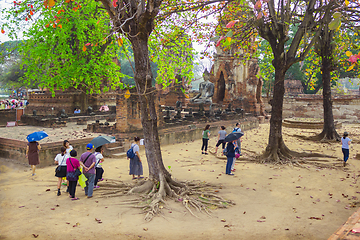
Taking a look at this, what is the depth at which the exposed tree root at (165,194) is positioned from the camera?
638cm

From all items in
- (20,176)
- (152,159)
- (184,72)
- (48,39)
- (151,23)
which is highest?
(48,39)

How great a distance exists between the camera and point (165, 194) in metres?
6.96

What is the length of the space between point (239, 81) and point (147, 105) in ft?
66.2

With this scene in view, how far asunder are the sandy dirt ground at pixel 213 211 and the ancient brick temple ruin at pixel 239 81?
15.8 meters

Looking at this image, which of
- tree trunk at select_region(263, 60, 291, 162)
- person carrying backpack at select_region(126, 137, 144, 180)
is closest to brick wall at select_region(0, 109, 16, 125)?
person carrying backpack at select_region(126, 137, 144, 180)

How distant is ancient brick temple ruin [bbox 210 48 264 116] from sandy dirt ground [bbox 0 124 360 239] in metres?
15.8

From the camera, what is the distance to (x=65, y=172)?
741 cm

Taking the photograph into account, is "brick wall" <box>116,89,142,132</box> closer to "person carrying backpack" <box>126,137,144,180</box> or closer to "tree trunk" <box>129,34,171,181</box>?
"person carrying backpack" <box>126,137,144,180</box>

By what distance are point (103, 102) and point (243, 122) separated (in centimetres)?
1319

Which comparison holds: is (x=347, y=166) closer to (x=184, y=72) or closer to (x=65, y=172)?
(x=184, y=72)

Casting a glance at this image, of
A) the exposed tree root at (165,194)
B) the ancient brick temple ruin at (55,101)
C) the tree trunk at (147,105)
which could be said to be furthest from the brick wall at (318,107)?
the tree trunk at (147,105)

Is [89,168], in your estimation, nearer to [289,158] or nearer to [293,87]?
[289,158]

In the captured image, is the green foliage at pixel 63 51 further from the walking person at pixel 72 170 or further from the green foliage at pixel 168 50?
the walking person at pixel 72 170

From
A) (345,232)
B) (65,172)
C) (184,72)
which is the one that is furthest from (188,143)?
(345,232)
